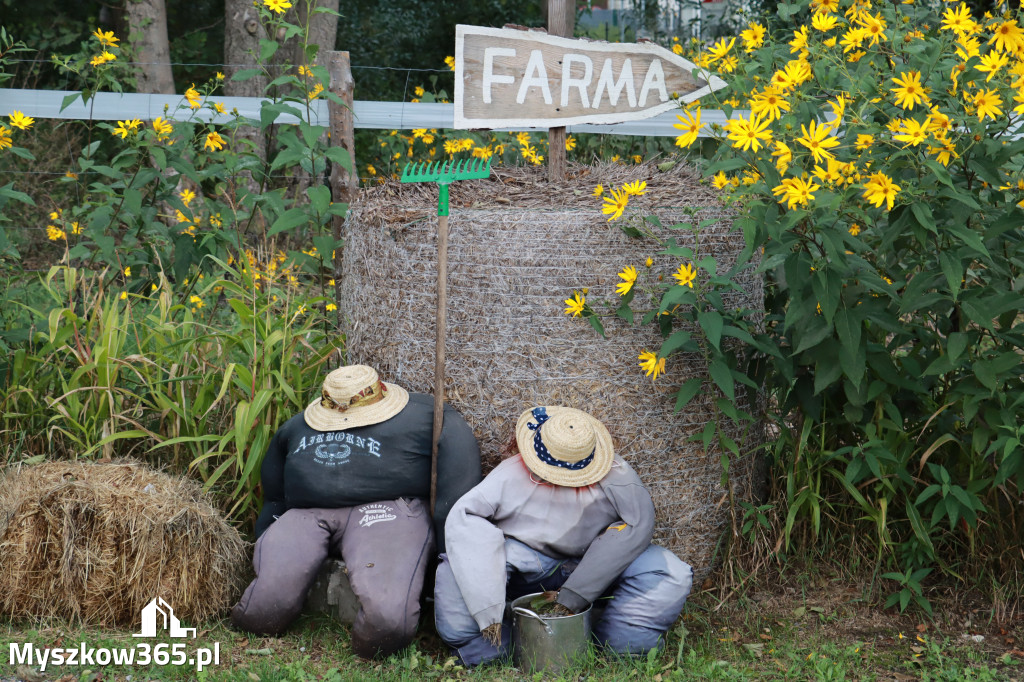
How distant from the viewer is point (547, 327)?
9.73 feet

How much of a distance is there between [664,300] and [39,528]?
6.28ft

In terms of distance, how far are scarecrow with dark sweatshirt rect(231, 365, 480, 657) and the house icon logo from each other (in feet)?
0.59

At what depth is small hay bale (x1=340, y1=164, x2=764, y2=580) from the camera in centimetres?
295

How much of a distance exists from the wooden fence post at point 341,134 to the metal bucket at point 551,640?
1.42m

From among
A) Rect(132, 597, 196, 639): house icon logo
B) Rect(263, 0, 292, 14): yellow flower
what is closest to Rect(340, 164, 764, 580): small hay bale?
Rect(263, 0, 292, 14): yellow flower

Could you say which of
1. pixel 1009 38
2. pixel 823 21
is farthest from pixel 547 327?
pixel 1009 38

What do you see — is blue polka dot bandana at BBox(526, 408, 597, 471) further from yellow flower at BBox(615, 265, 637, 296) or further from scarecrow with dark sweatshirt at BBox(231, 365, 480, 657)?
yellow flower at BBox(615, 265, 637, 296)

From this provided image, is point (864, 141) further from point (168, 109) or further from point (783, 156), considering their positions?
point (168, 109)

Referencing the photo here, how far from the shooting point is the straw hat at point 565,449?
2.79m

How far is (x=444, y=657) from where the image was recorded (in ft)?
9.50

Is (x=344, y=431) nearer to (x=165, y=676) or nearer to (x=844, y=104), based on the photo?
(x=165, y=676)

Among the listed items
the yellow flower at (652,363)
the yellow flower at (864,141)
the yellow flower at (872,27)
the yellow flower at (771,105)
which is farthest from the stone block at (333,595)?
the yellow flower at (872,27)

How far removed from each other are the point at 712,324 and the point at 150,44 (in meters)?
5.61

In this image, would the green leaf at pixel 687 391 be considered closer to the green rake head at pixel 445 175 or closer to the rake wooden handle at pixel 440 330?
the rake wooden handle at pixel 440 330
